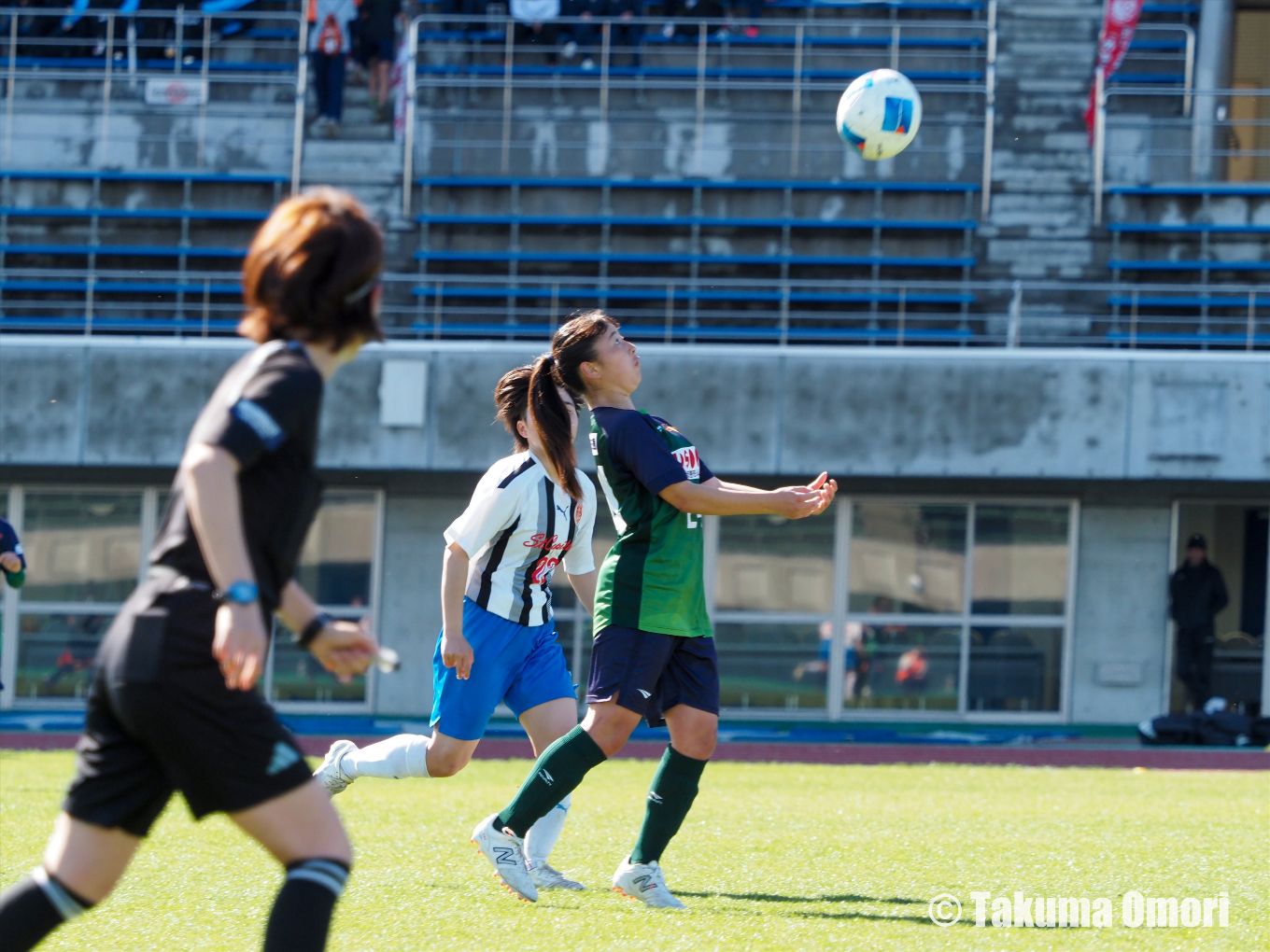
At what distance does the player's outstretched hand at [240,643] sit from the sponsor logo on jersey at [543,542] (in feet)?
8.78

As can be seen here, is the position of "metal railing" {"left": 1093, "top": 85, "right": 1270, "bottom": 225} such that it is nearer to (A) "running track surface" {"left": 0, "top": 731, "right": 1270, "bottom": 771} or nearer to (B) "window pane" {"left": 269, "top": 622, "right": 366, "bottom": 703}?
(A) "running track surface" {"left": 0, "top": 731, "right": 1270, "bottom": 771}

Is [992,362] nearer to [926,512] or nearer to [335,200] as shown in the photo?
[926,512]

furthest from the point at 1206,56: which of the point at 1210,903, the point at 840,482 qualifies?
the point at 1210,903

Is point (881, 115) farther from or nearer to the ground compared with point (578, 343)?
farther from the ground

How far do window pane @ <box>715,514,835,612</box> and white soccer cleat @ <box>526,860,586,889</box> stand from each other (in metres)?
11.3

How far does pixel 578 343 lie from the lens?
4.94 meters

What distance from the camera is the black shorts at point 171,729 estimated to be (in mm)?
2693

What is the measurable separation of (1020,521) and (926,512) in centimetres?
108

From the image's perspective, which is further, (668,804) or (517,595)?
(517,595)

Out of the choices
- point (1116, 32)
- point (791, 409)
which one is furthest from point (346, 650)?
point (1116, 32)

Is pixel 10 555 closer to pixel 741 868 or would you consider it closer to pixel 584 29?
pixel 741 868

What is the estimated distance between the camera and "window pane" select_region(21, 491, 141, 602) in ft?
54.1

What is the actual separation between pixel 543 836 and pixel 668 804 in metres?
0.73

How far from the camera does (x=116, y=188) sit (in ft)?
60.1
